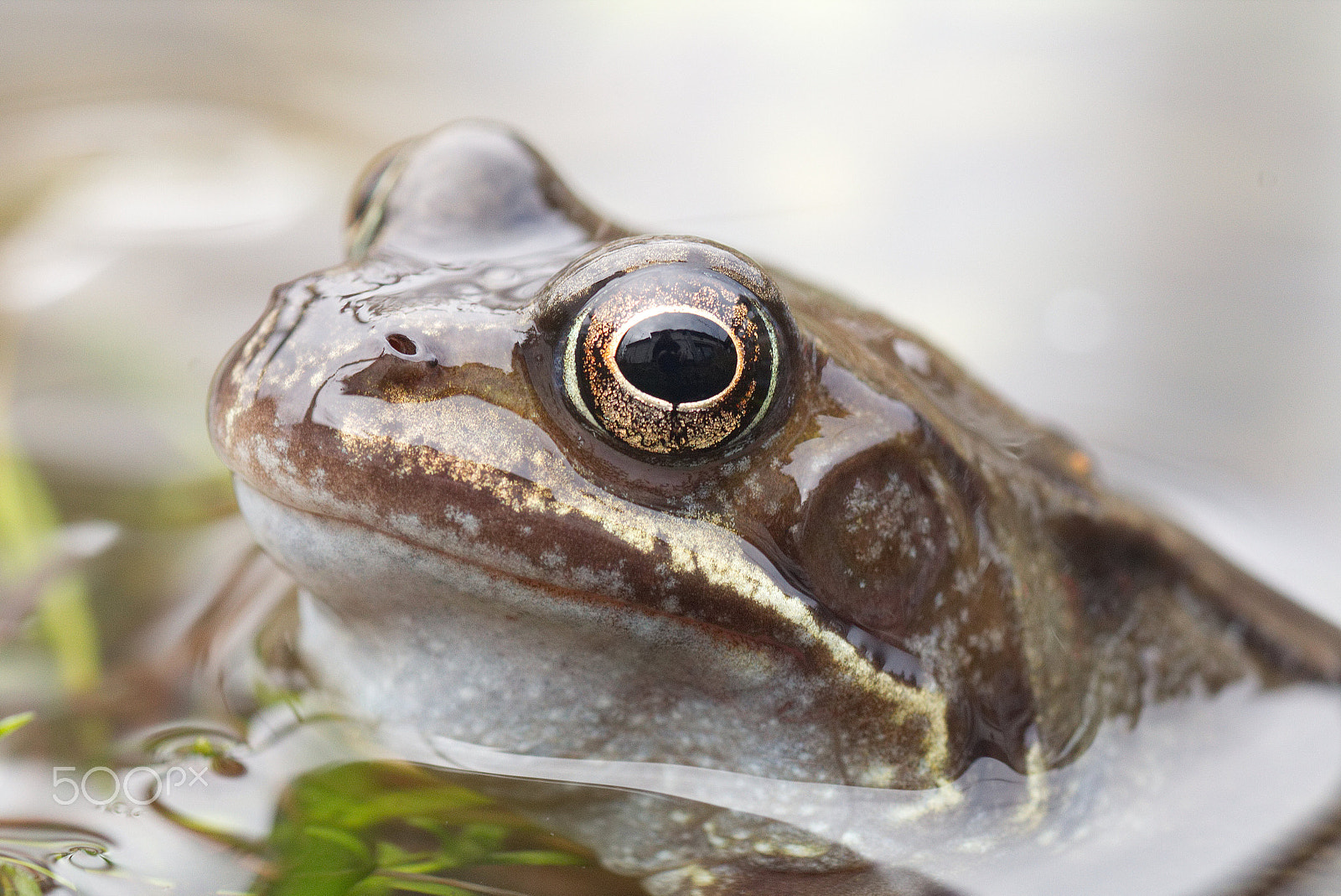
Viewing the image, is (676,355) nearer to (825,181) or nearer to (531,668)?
(531,668)

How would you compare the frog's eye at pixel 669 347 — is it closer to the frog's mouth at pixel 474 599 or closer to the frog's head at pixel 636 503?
the frog's head at pixel 636 503

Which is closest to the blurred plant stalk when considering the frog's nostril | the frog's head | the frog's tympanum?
the frog's tympanum

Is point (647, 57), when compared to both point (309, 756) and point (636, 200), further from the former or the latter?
point (309, 756)

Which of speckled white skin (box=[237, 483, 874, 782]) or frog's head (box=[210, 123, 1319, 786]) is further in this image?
speckled white skin (box=[237, 483, 874, 782])

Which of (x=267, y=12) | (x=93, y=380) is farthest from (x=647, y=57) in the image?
(x=93, y=380)

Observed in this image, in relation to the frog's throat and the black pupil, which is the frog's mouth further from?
the black pupil

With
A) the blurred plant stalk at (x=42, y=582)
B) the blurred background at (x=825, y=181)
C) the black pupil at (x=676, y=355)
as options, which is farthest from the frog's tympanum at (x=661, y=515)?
the blurred background at (x=825, y=181)

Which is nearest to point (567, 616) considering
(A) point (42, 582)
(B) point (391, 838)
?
(B) point (391, 838)
